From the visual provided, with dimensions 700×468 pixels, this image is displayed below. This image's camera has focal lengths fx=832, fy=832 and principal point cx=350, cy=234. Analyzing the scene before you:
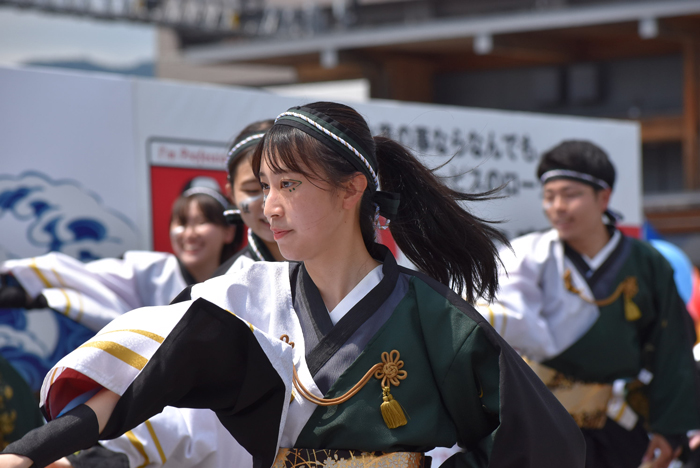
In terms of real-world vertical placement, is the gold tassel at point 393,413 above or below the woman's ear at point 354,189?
below

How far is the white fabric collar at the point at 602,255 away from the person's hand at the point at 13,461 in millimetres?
2681

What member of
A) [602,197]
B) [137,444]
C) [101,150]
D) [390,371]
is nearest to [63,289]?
[101,150]

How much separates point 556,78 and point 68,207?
8.48 m

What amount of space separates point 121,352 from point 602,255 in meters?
2.53

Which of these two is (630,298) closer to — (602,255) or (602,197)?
(602,255)

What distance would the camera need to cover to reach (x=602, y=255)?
3504 mm

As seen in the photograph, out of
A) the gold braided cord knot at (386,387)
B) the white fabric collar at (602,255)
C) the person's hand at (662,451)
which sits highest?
the gold braided cord knot at (386,387)

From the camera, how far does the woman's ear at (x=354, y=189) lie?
1.75 meters

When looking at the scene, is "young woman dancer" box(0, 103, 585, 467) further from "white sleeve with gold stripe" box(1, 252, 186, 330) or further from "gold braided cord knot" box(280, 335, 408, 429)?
"white sleeve with gold stripe" box(1, 252, 186, 330)

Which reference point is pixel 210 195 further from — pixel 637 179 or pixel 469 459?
pixel 637 179

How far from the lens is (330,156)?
5.55 ft

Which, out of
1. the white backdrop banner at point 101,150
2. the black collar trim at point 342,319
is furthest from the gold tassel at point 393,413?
the white backdrop banner at point 101,150

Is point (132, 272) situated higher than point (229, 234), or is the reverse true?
point (229, 234)

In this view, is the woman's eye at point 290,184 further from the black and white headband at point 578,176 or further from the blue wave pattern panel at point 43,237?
the black and white headband at point 578,176
